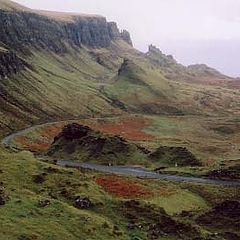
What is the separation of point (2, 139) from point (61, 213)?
124782 millimetres

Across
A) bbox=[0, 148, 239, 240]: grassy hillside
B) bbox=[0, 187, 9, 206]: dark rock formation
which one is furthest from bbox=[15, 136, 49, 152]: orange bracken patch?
bbox=[0, 187, 9, 206]: dark rock formation

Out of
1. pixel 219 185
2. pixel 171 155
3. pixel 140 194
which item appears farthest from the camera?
pixel 171 155

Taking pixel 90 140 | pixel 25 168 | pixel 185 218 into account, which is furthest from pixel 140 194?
pixel 90 140

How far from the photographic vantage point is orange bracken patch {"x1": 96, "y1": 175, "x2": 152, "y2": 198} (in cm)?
9760

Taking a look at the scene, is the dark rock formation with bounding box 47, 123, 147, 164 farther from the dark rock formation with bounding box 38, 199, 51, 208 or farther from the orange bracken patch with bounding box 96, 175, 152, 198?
the dark rock formation with bounding box 38, 199, 51, 208

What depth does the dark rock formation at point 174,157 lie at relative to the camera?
461 feet

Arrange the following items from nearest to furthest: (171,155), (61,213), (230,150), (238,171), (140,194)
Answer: (61,213)
(140,194)
(238,171)
(171,155)
(230,150)

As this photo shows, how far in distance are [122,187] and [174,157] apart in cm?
4170

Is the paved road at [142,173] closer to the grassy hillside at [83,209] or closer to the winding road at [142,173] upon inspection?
the winding road at [142,173]

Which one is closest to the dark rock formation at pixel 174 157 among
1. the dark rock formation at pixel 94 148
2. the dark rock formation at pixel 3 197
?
the dark rock formation at pixel 94 148

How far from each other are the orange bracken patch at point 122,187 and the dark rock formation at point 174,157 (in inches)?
1189

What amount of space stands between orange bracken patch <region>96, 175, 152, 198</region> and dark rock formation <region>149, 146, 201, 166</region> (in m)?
30.2

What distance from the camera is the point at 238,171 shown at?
402 feet

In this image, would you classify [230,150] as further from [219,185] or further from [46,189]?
[46,189]
